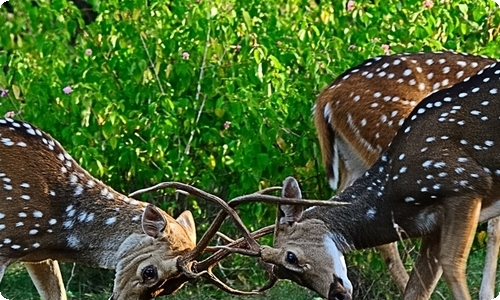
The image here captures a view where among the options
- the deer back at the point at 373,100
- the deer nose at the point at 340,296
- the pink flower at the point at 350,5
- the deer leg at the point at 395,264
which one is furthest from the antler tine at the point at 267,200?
the pink flower at the point at 350,5

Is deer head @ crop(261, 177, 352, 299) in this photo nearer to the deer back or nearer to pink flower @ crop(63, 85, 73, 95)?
the deer back

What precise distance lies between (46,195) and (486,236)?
3093mm

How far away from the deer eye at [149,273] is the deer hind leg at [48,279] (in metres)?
0.94

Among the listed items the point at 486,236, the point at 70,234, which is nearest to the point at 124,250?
the point at 70,234

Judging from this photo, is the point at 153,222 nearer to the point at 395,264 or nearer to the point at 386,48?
the point at 395,264

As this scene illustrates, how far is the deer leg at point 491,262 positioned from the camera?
8227 mm

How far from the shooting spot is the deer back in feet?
26.8

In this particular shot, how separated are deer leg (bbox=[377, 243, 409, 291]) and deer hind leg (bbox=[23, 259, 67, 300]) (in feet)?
6.58

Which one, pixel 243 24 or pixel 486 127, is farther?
pixel 243 24

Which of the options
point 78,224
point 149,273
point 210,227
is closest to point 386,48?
point 210,227

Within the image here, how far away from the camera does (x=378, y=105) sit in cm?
822

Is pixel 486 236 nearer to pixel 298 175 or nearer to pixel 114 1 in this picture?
pixel 298 175

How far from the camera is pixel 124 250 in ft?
23.4

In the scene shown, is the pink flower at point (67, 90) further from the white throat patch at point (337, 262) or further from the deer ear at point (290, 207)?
the white throat patch at point (337, 262)
